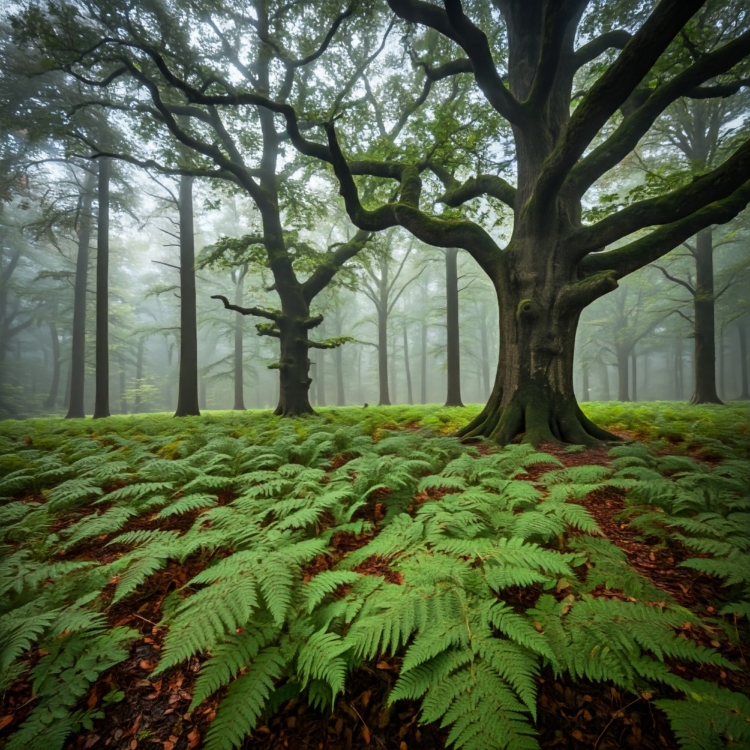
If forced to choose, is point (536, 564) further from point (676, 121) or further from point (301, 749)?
point (676, 121)

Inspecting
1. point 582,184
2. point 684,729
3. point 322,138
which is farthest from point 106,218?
point 684,729

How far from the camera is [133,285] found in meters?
36.9

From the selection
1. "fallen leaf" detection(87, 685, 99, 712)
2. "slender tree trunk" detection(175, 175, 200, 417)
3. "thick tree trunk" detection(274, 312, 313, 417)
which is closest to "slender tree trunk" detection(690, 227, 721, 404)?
"thick tree trunk" detection(274, 312, 313, 417)

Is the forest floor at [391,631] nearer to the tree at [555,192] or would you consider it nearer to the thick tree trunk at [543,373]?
the thick tree trunk at [543,373]

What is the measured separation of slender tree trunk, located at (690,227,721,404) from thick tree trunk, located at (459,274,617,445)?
12.0m

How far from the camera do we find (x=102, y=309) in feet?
44.0

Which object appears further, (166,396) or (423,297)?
(166,396)

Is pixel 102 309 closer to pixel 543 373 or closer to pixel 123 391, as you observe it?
pixel 543 373

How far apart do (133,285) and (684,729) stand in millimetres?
46699

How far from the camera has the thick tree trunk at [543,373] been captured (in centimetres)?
555

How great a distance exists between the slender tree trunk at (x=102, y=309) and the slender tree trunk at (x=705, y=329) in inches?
941

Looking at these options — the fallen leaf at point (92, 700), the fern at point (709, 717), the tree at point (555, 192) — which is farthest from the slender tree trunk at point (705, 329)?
the fallen leaf at point (92, 700)

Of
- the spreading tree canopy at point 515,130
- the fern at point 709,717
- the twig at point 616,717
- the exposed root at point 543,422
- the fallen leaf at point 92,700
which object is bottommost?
the fallen leaf at point 92,700

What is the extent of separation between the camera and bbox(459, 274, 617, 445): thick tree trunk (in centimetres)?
555
